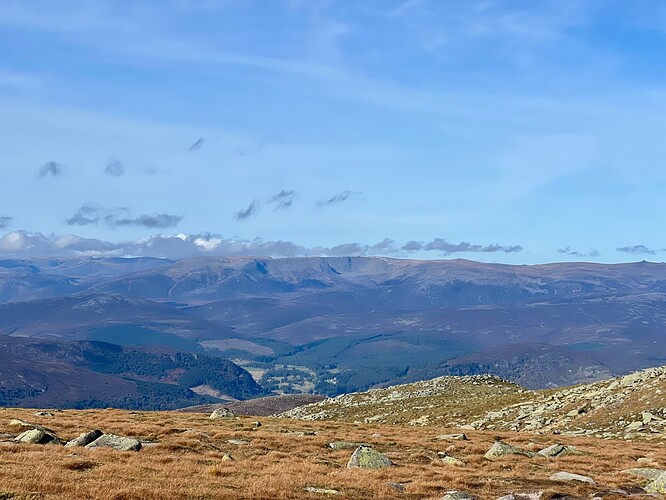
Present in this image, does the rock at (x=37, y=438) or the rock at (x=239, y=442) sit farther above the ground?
the rock at (x=37, y=438)

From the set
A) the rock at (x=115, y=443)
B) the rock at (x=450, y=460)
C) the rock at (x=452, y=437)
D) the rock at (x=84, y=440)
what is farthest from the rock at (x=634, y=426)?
the rock at (x=84, y=440)

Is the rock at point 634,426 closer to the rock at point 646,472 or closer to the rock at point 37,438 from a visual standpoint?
the rock at point 646,472

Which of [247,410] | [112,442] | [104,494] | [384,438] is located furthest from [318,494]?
[247,410]

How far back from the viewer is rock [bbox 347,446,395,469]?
108 feet

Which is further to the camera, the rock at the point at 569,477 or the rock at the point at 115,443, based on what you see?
the rock at the point at 115,443

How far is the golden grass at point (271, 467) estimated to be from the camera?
23.0 metres

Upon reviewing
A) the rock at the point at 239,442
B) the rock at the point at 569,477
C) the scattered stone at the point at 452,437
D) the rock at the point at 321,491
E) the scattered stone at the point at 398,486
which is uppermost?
the rock at the point at 321,491

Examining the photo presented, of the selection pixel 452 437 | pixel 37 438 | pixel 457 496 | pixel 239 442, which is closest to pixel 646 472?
pixel 457 496

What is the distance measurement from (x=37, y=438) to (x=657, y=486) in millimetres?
30330

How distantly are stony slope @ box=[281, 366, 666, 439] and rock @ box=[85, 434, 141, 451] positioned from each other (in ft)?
129

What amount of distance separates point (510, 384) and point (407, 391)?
16554 millimetres

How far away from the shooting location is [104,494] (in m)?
20.9

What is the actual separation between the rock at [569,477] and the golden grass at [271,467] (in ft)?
1.55

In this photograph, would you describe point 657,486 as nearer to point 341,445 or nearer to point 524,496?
point 524,496
